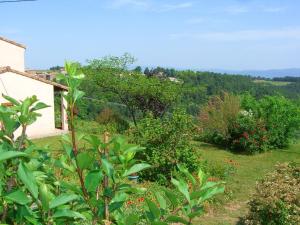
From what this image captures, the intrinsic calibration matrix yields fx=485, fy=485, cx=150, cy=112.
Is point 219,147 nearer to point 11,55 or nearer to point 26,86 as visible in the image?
point 26,86

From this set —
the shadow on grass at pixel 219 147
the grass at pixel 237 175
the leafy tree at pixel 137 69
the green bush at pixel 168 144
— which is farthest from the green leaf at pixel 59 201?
the leafy tree at pixel 137 69

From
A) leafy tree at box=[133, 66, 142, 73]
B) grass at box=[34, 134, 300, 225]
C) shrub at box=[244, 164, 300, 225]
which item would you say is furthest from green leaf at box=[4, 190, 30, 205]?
leafy tree at box=[133, 66, 142, 73]

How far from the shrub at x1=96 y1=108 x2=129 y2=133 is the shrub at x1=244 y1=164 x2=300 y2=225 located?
14836 millimetres

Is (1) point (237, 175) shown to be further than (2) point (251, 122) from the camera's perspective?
No

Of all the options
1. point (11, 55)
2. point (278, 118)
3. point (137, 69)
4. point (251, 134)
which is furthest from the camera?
point (137, 69)

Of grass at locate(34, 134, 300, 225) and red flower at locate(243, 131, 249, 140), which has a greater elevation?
red flower at locate(243, 131, 249, 140)

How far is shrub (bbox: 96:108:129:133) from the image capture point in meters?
23.7

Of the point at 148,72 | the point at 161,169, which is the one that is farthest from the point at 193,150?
the point at 148,72

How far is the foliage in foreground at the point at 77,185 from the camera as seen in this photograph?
133cm

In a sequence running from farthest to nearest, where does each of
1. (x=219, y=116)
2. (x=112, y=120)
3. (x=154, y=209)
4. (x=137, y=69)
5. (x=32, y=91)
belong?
1. (x=137, y=69)
2. (x=112, y=120)
3. (x=32, y=91)
4. (x=219, y=116)
5. (x=154, y=209)

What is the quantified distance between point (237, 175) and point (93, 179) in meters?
14.1

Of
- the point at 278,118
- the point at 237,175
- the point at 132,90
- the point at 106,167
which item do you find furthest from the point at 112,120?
the point at 106,167

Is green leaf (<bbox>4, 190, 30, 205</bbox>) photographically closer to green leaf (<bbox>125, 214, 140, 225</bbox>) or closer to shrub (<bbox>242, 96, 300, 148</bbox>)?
green leaf (<bbox>125, 214, 140, 225</bbox>)

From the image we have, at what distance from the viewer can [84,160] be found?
1338 mm
